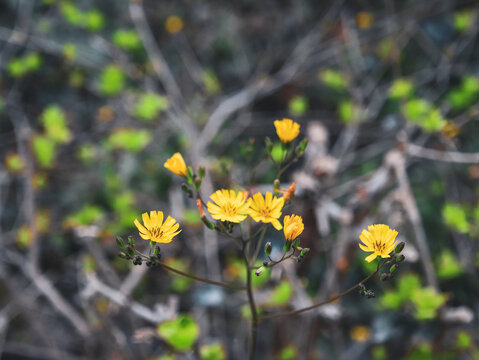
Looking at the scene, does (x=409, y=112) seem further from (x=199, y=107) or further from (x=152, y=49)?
(x=152, y=49)

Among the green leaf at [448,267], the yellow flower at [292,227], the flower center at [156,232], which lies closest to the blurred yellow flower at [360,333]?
the green leaf at [448,267]

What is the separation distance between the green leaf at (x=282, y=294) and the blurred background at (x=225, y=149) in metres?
0.02

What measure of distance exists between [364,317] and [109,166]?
270 cm

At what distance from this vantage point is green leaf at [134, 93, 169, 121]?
3160mm

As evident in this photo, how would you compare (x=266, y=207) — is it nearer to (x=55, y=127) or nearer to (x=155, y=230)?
→ (x=155, y=230)

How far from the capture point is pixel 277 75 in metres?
3.54

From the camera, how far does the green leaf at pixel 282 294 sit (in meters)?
2.17

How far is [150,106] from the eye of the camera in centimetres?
316

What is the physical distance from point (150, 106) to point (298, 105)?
1355mm

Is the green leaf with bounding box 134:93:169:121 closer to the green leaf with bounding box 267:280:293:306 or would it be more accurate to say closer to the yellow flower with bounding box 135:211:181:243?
the green leaf with bounding box 267:280:293:306

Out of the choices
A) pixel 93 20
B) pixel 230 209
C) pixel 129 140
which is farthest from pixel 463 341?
pixel 93 20

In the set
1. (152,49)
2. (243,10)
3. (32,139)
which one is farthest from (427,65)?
(32,139)

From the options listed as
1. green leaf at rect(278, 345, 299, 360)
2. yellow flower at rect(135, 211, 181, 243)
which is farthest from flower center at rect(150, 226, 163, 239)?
green leaf at rect(278, 345, 299, 360)

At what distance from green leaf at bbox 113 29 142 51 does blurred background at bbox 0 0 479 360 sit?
0.8 inches
